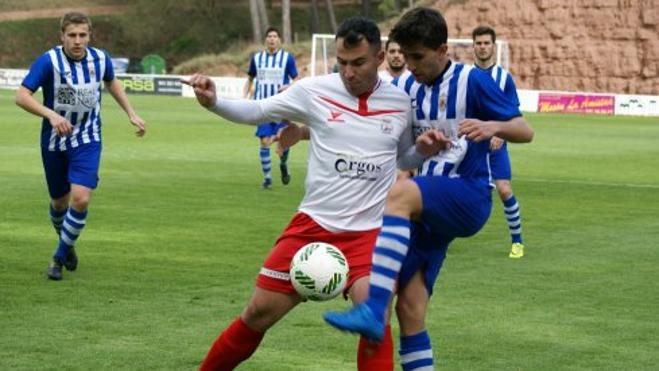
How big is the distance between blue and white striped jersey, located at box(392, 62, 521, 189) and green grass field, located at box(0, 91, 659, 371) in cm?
176

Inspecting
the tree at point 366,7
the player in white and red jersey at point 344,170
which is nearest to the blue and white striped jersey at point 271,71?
the player in white and red jersey at point 344,170

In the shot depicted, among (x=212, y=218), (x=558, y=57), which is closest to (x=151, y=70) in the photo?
(x=558, y=57)

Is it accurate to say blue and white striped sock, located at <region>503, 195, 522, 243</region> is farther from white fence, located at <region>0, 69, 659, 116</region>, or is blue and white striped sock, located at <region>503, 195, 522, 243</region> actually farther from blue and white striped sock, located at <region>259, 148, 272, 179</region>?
white fence, located at <region>0, 69, 659, 116</region>

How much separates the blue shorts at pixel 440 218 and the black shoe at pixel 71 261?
515cm

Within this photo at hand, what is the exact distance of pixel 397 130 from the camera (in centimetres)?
664

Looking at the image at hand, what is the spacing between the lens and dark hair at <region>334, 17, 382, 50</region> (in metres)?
6.47

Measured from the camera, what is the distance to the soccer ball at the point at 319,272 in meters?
6.38

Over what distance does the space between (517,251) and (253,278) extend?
2847 mm

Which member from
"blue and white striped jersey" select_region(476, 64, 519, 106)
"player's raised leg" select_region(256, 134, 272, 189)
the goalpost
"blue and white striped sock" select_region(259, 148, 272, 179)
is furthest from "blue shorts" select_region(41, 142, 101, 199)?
the goalpost

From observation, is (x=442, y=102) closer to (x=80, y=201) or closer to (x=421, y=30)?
(x=421, y=30)

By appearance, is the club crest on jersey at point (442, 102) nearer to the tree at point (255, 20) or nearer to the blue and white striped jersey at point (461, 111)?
the blue and white striped jersey at point (461, 111)

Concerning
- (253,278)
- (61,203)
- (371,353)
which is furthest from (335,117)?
(61,203)

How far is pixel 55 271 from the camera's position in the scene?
1084cm

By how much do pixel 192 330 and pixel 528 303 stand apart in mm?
2662
